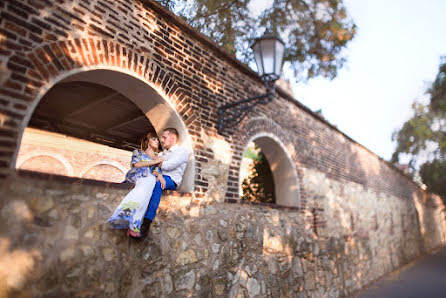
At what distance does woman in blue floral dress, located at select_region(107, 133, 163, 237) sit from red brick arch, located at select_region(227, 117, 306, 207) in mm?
1397

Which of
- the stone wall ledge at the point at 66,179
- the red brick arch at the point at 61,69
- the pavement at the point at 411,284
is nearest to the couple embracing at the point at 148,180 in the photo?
the stone wall ledge at the point at 66,179

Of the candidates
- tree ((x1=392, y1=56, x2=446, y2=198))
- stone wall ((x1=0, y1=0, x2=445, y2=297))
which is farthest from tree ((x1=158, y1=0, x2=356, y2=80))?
tree ((x1=392, y1=56, x2=446, y2=198))

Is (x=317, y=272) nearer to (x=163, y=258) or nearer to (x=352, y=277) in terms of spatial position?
(x=352, y=277)

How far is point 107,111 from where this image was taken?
503 cm

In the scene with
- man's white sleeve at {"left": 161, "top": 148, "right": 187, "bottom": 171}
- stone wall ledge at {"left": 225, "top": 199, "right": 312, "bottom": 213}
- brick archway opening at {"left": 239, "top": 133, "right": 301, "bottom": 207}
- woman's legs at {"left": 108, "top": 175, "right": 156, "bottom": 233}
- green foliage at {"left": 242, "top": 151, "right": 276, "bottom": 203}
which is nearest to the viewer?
woman's legs at {"left": 108, "top": 175, "right": 156, "bottom": 233}

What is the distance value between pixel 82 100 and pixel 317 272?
5252 millimetres

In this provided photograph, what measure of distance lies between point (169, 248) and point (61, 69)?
2.04 m

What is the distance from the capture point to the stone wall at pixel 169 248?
206 cm

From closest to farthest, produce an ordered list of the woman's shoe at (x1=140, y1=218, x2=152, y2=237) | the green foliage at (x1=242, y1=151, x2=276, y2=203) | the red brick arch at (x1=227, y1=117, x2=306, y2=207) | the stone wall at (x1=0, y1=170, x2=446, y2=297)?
1. the stone wall at (x1=0, y1=170, x2=446, y2=297)
2. the woman's shoe at (x1=140, y1=218, x2=152, y2=237)
3. the red brick arch at (x1=227, y1=117, x2=306, y2=207)
4. the green foliage at (x1=242, y1=151, x2=276, y2=203)

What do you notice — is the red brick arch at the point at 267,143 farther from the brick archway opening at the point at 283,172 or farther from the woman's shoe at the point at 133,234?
the woman's shoe at the point at 133,234

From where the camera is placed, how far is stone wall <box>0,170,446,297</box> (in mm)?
2062

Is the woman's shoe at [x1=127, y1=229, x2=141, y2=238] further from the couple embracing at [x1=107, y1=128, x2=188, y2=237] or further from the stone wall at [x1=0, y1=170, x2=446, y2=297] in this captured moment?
the stone wall at [x1=0, y1=170, x2=446, y2=297]

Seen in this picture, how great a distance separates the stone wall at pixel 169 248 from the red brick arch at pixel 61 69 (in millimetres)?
480

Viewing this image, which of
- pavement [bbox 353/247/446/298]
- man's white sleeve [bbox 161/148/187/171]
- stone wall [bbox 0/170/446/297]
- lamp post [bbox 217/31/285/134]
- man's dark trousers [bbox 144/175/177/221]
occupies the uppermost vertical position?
lamp post [bbox 217/31/285/134]
